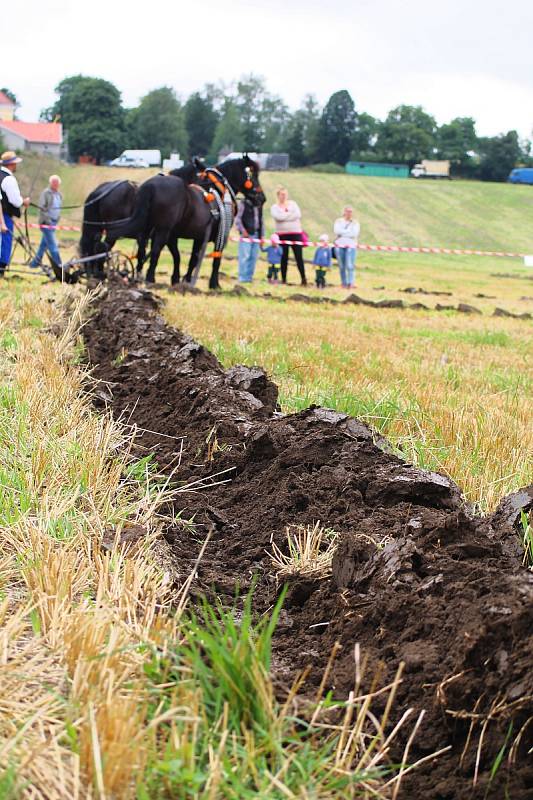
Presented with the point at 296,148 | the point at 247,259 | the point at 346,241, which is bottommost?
the point at 247,259

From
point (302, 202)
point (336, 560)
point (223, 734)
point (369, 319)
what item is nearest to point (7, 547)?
point (336, 560)

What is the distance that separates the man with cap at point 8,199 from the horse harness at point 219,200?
2726mm

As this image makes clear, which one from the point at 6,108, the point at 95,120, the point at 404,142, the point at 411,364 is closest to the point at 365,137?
the point at 404,142

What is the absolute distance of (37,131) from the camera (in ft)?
350

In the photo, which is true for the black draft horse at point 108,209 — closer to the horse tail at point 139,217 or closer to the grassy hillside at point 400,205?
the horse tail at point 139,217

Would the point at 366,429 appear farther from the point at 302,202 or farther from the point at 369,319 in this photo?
the point at 302,202

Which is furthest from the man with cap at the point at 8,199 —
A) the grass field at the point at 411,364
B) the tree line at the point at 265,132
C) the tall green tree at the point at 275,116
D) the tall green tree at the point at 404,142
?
the tall green tree at the point at 275,116

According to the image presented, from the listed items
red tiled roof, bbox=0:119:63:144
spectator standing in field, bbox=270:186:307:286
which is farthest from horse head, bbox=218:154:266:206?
red tiled roof, bbox=0:119:63:144

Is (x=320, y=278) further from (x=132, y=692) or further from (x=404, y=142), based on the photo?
(x=404, y=142)

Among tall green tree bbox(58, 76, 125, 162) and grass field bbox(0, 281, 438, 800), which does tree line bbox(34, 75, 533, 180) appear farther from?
grass field bbox(0, 281, 438, 800)

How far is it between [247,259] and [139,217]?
17.4ft

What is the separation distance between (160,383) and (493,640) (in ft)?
11.6

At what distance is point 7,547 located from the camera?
288 cm

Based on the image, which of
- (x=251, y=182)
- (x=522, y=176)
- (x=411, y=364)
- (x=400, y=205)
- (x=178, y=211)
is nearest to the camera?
(x=411, y=364)
